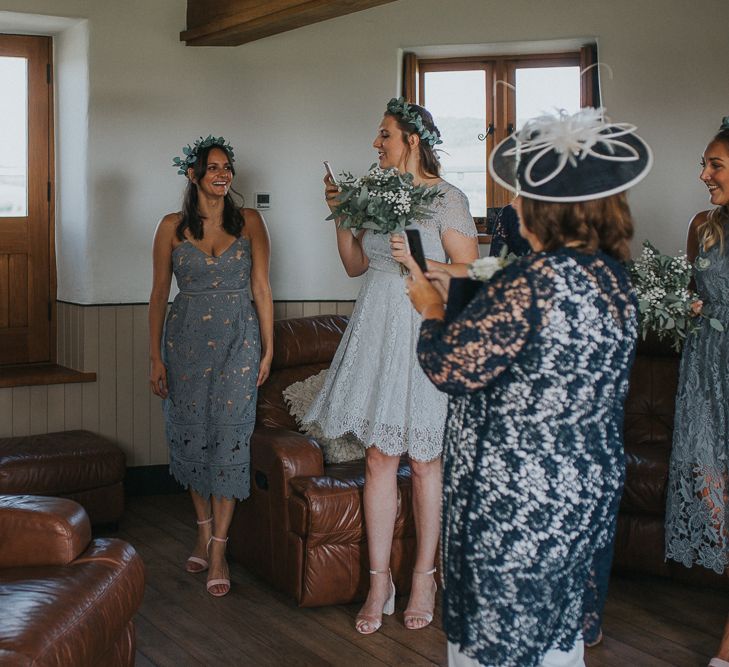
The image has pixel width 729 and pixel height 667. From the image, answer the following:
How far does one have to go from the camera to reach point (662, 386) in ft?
14.6

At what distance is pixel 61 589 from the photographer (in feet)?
7.88

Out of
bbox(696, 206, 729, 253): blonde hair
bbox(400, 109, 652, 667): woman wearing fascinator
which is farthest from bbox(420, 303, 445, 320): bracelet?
bbox(696, 206, 729, 253): blonde hair

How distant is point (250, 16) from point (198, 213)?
1.22 metres

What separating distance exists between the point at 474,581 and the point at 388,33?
3.98m

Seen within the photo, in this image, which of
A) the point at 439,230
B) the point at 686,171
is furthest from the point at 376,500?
the point at 686,171

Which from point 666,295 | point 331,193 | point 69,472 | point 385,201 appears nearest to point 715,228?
point 666,295

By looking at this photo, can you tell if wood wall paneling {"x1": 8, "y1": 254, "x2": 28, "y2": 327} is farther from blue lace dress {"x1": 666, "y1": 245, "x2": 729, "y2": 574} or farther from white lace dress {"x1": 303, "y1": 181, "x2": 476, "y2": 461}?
blue lace dress {"x1": 666, "y1": 245, "x2": 729, "y2": 574}

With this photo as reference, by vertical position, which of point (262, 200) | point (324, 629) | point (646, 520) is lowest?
point (324, 629)

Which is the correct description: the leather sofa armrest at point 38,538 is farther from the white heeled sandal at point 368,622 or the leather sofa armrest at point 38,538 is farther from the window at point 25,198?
the window at point 25,198

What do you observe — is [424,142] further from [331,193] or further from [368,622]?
[368,622]

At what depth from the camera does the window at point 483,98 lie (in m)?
5.41

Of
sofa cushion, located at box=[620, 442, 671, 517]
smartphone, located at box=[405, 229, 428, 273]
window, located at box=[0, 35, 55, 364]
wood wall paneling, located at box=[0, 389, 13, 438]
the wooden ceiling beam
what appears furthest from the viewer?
window, located at box=[0, 35, 55, 364]

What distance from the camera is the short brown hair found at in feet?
6.63

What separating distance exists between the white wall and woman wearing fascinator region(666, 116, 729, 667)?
5.96 ft
